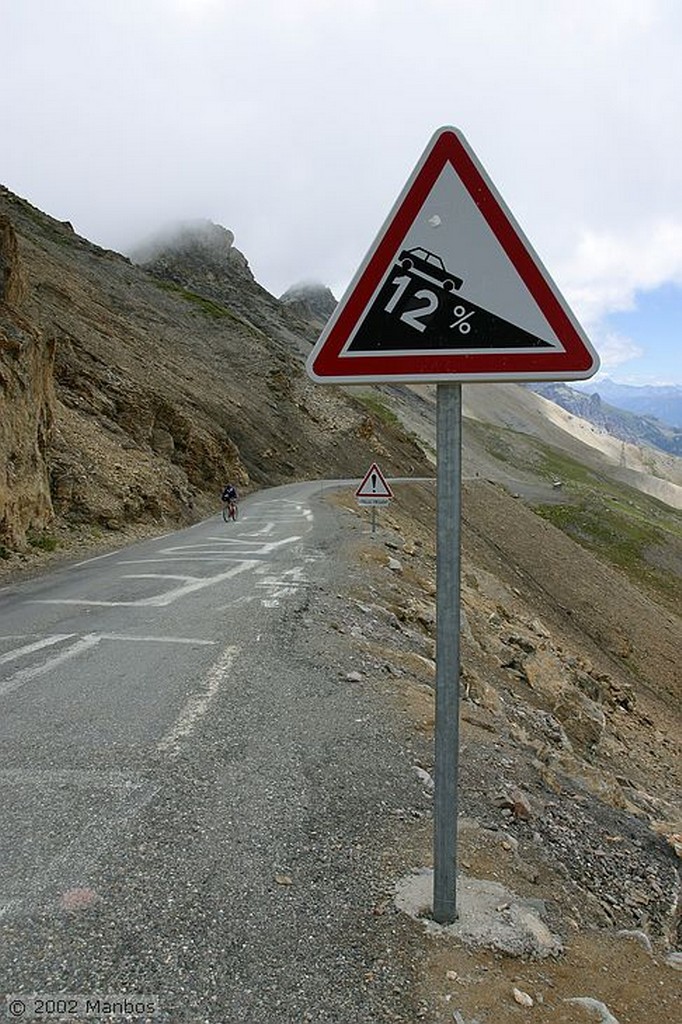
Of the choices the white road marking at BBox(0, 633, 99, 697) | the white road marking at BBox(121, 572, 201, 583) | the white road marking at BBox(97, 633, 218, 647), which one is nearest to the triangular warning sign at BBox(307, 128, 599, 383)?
the white road marking at BBox(0, 633, 99, 697)

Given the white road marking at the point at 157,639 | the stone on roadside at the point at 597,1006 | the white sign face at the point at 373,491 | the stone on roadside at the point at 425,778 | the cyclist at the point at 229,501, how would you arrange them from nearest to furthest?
the stone on roadside at the point at 597,1006 → the stone on roadside at the point at 425,778 → the white road marking at the point at 157,639 → the white sign face at the point at 373,491 → the cyclist at the point at 229,501

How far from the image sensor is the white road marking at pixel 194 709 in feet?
15.1

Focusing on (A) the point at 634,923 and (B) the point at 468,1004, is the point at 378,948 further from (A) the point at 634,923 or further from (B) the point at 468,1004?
(A) the point at 634,923

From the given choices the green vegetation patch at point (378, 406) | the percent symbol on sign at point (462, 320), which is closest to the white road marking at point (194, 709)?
the percent symbol on sign at point (462, 320)

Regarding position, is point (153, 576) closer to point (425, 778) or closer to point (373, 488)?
point (373, 488)

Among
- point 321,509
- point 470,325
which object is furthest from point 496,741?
point 321,509

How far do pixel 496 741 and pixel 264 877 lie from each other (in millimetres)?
3176

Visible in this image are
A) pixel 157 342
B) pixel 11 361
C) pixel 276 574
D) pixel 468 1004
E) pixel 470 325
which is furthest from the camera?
pixel 157 342

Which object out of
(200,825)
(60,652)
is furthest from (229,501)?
(200,825)

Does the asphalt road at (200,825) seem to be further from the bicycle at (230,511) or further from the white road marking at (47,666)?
the bicycle at (230,511)

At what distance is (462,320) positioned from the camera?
2.69 m

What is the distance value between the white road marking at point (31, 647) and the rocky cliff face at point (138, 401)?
801 centimetres

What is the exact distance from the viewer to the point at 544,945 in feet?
9.52

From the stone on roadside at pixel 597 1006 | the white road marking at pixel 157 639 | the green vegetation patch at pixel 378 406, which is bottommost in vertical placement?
the white road marking at pixel 157 639
